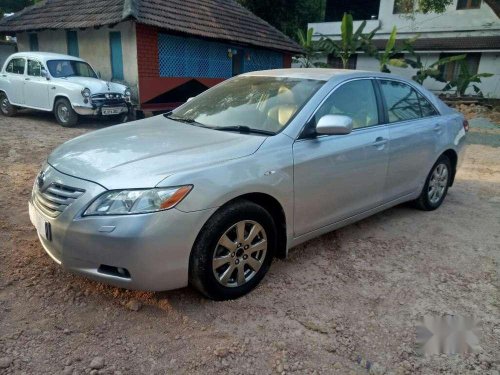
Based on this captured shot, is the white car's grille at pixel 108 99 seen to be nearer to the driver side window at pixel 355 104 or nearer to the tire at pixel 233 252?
the driver side window at pixel 355 104

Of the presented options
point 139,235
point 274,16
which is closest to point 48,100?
point 139,235

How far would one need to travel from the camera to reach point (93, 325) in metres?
2.70

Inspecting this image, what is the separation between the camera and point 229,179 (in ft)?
9.07

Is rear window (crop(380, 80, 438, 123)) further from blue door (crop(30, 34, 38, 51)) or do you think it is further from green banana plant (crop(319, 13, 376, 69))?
blue door (crop(30, 34, 38, 51))

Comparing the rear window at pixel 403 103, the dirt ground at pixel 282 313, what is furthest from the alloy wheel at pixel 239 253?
the rear window at pixel 403 103

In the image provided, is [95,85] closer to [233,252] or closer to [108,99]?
[108,99]

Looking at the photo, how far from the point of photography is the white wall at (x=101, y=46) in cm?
1276

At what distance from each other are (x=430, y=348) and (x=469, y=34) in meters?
23.1

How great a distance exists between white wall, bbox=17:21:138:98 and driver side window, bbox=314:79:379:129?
10.2 m

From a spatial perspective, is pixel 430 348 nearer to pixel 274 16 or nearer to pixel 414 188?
pixel 414 188

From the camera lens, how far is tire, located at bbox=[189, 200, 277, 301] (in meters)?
2.73

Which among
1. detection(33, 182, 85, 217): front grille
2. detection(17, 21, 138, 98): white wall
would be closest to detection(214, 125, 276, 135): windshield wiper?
detection(33, 182, 85, 217): front grille

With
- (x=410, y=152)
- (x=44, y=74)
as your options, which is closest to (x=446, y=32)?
(x=44, y=74)

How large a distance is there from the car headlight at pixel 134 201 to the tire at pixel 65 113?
870cm
